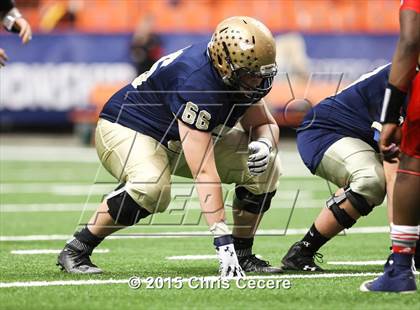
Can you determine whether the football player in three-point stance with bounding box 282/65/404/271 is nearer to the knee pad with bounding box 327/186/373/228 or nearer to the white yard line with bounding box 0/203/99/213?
the knee pad with bounding box 327/186/373/228

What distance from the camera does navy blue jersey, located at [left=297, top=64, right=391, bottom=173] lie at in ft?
17.7

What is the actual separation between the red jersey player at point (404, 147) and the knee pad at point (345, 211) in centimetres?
68

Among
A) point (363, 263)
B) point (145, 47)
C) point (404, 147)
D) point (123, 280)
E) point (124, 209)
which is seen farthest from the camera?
point (145, 47)

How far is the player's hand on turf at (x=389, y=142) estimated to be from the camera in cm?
430

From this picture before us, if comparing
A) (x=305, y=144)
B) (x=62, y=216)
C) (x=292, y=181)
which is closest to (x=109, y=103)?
(x=305, y=144)

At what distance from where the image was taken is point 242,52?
192 inches

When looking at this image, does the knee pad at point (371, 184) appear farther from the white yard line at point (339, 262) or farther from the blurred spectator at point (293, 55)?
the blurred spectator at point (293, 55)

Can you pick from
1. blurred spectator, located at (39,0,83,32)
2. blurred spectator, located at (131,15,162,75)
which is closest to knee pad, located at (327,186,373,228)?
blurred spectator, located at (131,15,162,75)

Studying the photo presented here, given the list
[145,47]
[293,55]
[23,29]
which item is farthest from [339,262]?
[293,55]

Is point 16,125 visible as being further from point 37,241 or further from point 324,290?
point 324,290

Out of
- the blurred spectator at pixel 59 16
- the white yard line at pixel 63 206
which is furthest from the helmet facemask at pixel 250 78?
the blurred spectator at pixel 59 16

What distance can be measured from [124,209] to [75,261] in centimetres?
42

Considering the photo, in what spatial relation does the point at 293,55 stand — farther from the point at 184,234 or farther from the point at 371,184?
the point at 371,184

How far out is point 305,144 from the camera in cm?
557
